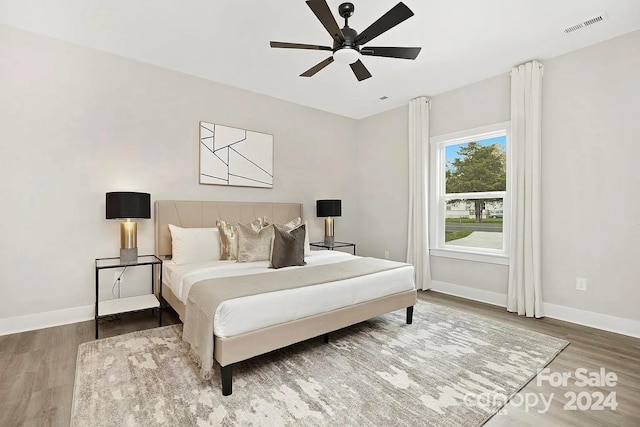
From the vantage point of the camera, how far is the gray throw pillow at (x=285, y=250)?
3.13 metres

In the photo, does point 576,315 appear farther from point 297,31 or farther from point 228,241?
point 297,31

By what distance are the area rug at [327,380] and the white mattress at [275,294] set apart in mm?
402

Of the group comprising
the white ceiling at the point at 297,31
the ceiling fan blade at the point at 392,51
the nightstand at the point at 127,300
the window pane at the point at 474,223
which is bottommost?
the nightstand at the point at 127,300

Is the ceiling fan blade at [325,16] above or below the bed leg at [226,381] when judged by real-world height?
above

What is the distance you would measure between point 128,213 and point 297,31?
2.49 meters

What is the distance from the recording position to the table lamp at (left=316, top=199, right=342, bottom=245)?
497 centimetres

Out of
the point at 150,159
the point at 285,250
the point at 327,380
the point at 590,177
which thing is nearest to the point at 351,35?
the point at 285,250

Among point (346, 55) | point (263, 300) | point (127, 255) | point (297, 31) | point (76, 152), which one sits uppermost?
point (297, 31)

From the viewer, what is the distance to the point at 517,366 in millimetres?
2391

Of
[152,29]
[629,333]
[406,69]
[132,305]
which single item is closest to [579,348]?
[629,333]

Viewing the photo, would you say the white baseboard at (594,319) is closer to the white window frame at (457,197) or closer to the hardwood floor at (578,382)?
the hardwood floor at (578,382)

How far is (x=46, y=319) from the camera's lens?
10.2 feet

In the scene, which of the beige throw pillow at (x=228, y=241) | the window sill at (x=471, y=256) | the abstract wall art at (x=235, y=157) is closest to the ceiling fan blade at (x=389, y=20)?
the beige throw pillow at (x=228, y=241)

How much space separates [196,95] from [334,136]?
8.05ft
